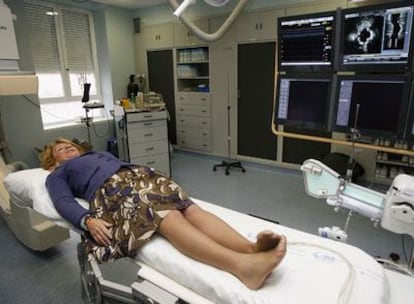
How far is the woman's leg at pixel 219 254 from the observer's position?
96cm

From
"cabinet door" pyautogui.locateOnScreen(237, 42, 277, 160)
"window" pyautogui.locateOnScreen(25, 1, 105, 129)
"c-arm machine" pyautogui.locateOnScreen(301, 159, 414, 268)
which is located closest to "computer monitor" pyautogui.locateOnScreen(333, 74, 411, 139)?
"c-arm machine" pyautogui.locateOnScreen(301, 159, 414, 268)

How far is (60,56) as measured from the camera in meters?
4.29

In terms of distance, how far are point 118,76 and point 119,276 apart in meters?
3.74

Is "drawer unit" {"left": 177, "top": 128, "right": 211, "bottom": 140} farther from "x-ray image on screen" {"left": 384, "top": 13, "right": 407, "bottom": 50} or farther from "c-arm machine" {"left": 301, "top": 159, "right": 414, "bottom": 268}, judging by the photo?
"c-arm machine" {"left": 301, "top": 159, "right": 414, "bottom": 268}

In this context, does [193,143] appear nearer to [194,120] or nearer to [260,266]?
[194,120]

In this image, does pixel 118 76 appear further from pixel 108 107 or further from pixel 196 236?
pixel 196 236

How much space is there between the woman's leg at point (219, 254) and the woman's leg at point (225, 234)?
0.10ft

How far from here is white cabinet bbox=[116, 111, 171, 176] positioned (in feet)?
11.1

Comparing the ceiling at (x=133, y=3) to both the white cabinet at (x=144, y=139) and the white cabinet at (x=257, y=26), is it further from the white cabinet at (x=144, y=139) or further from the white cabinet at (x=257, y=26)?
the white cabinet at (x=144, y=139)

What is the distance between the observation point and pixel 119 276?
195 centimetres

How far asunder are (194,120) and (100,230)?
11.8ft

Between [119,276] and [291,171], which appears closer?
[119,276]

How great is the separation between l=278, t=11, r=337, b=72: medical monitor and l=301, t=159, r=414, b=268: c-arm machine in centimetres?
83

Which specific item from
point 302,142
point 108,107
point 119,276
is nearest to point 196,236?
point 119,276
